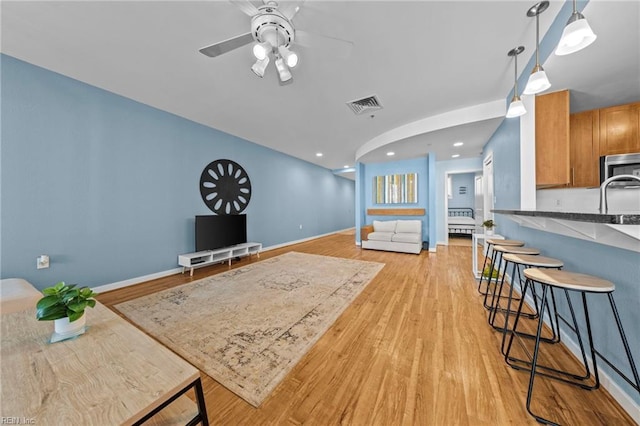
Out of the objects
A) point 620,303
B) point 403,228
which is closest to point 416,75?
point 620,303

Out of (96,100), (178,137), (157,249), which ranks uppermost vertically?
(96,100)

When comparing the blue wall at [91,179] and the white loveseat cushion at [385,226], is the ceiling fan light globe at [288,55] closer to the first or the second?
the blue wall at [91,179]

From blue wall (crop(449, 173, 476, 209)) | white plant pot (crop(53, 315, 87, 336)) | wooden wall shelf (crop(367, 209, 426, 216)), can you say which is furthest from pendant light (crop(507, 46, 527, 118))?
blue wall (crop(449, 173, 476, 209))

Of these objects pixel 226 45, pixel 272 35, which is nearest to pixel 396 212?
pixel 272 35

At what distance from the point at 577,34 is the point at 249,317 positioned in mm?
3219

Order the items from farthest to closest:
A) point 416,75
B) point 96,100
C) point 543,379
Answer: point 96,100, point 416,75, point 543,379

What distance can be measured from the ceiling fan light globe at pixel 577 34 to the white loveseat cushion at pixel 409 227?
14.0 ft

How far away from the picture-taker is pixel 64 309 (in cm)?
100

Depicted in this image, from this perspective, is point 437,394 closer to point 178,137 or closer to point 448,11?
point 448,11

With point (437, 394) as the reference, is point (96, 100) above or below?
above

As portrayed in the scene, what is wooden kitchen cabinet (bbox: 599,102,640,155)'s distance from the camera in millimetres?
2066

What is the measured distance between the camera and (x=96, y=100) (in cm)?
277

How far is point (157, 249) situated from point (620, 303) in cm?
495

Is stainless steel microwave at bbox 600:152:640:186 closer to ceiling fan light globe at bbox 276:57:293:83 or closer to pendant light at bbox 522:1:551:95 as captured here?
pendant light at bbox 522:1:551:95
